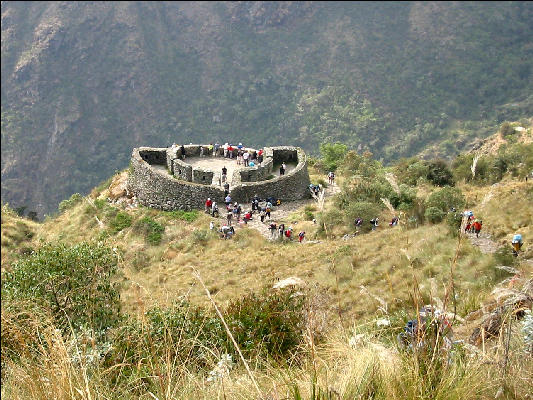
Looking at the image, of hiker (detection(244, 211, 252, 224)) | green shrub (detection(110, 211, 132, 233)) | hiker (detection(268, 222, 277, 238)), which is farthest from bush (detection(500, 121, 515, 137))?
green shrub (detection(110, 211, 132, 233))

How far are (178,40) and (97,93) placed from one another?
20.2 metres

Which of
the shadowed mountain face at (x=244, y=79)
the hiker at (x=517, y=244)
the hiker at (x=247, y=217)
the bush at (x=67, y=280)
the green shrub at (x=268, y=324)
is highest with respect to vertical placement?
the green shrub at (x=268, y=324)

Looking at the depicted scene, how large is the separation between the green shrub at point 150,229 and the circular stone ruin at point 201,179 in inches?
72.2

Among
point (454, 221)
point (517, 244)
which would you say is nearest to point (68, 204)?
point (454, 221)

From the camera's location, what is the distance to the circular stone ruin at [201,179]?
81.1 ft

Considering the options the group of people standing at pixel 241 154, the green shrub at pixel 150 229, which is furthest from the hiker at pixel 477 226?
the group of people standing at pixel 241 154

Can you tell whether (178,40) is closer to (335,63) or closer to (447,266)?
(335,63)

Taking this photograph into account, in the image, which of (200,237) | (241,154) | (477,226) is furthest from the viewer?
(241,154)

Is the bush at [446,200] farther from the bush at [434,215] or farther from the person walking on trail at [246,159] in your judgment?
the person walking on trail at [246,159]

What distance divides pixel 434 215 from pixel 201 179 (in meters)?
11.8

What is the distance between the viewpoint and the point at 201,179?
2550cm

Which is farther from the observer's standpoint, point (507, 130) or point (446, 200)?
point (507, 130)

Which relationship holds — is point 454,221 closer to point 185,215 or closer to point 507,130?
point 185,215

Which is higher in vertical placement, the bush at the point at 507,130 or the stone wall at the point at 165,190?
the stone wall at the point at 165,190
